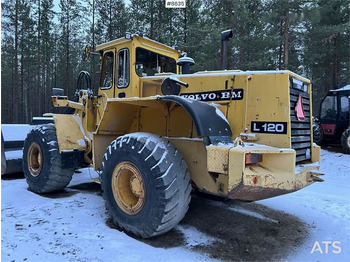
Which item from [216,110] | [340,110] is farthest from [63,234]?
[340,110]

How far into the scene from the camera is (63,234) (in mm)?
3652

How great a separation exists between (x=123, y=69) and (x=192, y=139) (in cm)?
197

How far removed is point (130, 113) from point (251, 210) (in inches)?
98.4

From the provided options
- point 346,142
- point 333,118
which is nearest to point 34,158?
point 346,142

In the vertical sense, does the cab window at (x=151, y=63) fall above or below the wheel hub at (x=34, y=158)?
above

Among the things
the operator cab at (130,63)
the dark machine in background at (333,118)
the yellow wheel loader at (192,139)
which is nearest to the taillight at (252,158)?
the yellow wheel loader at (192,139)

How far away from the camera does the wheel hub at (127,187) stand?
3744 millimetres

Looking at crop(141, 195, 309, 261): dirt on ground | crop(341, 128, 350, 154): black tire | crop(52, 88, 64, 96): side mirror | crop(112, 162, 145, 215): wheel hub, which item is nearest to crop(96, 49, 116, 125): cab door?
crop(52, 88, 64, 96): side mirror

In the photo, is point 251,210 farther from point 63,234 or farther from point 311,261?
point 63,234

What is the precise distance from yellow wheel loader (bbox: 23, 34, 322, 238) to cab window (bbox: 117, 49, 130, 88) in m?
0.02

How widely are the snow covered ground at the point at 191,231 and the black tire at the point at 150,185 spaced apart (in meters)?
0.21

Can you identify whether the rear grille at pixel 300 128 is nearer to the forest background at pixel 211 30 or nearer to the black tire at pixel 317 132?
the forest background at pixel 211 30

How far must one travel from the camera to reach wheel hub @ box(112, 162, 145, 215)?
3744mm

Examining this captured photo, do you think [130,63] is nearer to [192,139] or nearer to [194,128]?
[194,128]
